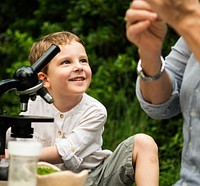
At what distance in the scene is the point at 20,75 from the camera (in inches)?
85.2

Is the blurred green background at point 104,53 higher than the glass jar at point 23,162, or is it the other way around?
the glass jar at point 23,162

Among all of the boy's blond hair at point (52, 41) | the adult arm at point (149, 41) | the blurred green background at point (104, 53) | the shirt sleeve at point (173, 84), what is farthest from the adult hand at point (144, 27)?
the blurred green background at point (104, 53)

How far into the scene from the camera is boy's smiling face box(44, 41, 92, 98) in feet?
9.34

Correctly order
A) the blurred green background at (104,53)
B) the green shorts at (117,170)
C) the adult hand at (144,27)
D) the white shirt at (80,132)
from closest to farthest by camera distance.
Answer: the adult hand at (144,27), the green shorts at (117,170), the white shirt at (80,132), the blurred green background at (104,53)

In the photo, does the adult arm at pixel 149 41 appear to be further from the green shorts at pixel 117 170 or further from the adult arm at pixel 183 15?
the green shorts at pixel 117 170

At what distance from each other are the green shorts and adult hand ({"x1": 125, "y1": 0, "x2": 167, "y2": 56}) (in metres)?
0.58

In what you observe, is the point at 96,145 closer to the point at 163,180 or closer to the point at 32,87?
the point at 32,87

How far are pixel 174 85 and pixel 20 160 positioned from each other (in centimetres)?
74

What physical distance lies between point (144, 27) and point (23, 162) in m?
0.51

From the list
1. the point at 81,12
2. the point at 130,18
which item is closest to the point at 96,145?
the point at 130,18

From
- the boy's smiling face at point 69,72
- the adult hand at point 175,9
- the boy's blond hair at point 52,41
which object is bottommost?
the boy's smiling face at point 69,72

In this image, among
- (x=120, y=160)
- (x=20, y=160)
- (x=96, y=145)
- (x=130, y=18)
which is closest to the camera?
(x=20, y=160)

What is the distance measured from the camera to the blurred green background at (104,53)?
487 centimetres

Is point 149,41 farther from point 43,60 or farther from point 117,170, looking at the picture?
point 117,170
